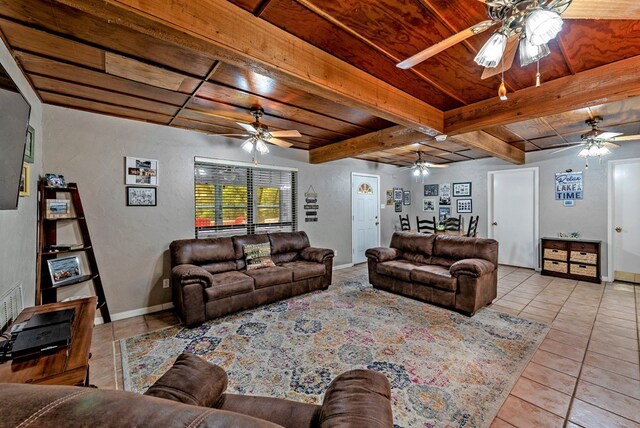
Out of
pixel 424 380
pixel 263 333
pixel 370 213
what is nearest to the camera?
pixel 424 380

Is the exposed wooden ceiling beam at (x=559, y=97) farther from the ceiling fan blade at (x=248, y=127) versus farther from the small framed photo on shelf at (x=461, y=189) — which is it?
the small framed photo on shelf at (x=461, y=189)

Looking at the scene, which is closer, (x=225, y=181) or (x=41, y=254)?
(x=41, y=254)

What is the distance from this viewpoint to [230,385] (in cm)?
201

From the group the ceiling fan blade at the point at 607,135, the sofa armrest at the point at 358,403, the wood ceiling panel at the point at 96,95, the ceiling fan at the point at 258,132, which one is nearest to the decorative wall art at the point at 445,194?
the ceiling fan blade at the point at 607,135

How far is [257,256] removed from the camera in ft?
13.1

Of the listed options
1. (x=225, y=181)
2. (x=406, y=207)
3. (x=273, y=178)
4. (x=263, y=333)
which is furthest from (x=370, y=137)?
(x=406, y=207)

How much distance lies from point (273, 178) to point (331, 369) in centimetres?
329

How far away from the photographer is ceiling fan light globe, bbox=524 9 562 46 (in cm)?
112

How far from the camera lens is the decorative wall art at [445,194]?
6.72 m

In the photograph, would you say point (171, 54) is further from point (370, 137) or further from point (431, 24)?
point (370, 137)

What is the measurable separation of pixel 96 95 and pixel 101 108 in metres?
0.42

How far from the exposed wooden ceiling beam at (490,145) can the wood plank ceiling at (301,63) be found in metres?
0.72

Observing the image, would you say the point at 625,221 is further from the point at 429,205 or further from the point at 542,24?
the point at 542,24

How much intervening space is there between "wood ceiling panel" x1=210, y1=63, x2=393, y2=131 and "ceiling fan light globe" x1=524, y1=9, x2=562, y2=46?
160cm
